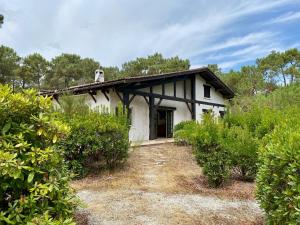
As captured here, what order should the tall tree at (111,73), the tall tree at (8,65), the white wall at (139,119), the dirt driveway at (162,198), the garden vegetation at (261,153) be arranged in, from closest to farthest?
the garden vegetation at (261,153), the dirt driveway at (162,198), the white wall at (139,119), the tall tree at (8,65), the tall tree at (111,73)

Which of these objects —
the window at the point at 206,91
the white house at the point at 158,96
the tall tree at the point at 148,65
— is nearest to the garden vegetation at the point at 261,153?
the white house at the point at 158,96

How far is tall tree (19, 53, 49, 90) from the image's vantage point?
3275 cm

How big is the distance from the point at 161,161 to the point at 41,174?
291 inches

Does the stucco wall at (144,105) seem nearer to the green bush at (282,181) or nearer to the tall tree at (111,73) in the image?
the green bush at (282,181)

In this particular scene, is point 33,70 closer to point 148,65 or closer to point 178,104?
point 148,65

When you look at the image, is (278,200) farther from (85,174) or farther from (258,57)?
(258,57)

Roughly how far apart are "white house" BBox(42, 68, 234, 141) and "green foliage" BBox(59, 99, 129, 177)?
4.45m

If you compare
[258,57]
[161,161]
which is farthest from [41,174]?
[258,57]

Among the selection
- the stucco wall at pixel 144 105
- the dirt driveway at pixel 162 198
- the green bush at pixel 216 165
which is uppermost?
the stucco wall at pixel 144 105

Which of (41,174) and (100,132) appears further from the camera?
(100,132)

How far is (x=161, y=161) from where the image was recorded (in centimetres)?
953

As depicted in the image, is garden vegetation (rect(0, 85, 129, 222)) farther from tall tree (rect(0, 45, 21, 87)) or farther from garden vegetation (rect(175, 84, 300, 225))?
tall tree (rect(0, 45, 21, 87))

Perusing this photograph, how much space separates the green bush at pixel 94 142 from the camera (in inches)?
287

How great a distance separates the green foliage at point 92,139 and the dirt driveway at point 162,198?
46 centimetres
